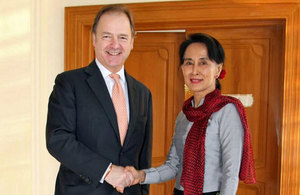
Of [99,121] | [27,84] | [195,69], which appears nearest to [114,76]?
[99,121]

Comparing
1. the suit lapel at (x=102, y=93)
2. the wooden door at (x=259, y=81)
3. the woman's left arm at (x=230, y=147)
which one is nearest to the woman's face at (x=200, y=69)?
the woman's left arm at (x=230, y=147)

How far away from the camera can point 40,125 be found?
2.99 m

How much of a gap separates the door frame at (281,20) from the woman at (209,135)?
1089mm

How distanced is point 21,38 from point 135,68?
106 centimetres

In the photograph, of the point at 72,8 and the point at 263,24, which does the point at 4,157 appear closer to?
the point at 72,8

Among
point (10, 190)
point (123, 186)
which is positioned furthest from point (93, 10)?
point (123, 186)

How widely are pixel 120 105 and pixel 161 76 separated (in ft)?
5.08

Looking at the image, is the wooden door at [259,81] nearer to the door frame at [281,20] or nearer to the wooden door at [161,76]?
the door frame at [281,20]

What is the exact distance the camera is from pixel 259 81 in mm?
2898

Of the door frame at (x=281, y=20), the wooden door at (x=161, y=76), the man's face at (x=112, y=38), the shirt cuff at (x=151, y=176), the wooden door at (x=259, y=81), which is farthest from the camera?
the wooden door at (x=161, y=76)

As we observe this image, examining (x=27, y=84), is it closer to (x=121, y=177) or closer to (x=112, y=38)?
(x=112, y=38)

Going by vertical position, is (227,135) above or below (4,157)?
above

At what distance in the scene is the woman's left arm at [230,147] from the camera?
1.54 metres

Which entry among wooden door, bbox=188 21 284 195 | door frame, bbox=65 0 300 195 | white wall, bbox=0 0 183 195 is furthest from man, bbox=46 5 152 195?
wooden door, bbox=188 21 284 195
